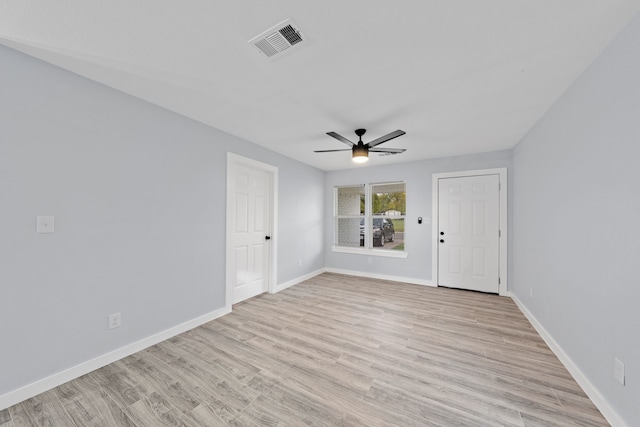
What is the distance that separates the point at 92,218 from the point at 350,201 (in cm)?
449

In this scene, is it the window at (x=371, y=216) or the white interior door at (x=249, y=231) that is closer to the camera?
the white interior door at (x=249, y=231)

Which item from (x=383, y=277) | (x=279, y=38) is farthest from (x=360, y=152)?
(x=383, y=277)

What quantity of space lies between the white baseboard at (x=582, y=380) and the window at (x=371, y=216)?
2545mm

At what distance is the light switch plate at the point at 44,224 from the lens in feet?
5.86

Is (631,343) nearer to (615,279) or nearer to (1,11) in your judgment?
(615,279)

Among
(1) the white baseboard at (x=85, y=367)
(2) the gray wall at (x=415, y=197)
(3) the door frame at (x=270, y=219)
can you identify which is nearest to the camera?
(1) the white baseboard at (x=85, y=367)

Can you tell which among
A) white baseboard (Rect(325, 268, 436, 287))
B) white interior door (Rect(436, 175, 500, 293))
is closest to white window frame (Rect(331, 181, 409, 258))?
white baseboard (Rect(325, 268, 436, 287))

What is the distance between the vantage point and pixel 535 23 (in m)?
1.42

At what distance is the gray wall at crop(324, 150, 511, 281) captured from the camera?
4.20 metres

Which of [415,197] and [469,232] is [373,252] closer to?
[415,197]

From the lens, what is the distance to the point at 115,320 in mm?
2172

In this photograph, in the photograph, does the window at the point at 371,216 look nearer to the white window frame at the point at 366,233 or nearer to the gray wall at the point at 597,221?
the white window frame at the point at 366,233

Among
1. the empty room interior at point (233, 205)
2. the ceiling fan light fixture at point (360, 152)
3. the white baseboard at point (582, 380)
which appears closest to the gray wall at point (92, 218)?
the empty room interior at point (233, 205)

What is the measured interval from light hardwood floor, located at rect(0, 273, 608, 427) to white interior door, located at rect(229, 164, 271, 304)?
77 cm
